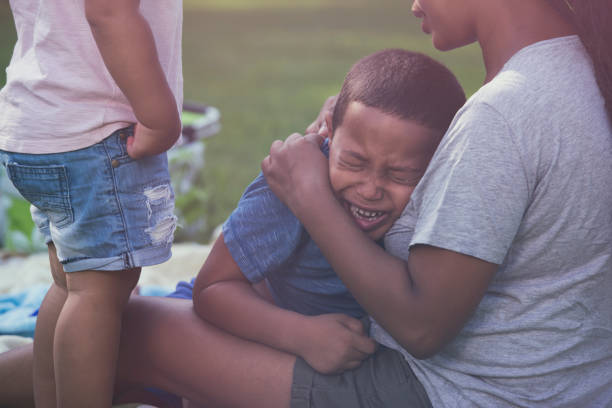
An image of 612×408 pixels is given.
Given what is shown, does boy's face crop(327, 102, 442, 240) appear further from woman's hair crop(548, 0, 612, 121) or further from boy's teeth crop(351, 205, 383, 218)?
woman's hair crop(548, 0, 612, 121)

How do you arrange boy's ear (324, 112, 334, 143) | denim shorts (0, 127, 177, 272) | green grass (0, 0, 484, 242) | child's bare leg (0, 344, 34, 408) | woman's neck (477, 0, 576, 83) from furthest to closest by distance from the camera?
1. green grass (0, 0, 484, 242)
2. child's bare leg (0, 344, 34, 408)
3. boy's ear (324, 112, 334, 143)
4. denim shorts (0, 127, 177, 272)
5. woman's neck (477, 0, 576, 83)

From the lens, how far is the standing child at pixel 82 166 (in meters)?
1.75

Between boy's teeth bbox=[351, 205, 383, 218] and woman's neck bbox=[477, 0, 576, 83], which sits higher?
woman's neck bbox=[477, 0, 576, 83]

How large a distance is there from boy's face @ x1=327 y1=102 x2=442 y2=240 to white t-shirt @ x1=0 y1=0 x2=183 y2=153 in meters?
0.57

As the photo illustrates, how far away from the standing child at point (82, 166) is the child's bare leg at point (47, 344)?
0.15 meters

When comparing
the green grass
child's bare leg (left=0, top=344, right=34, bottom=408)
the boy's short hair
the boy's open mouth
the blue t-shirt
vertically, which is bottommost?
the green grass

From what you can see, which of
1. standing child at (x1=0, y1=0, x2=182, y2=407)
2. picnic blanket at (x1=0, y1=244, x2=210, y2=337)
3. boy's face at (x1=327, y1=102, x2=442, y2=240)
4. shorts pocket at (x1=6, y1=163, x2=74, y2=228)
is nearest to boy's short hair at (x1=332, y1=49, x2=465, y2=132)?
boy's face at (x1=327, y1=102, x2=442, y2=240)

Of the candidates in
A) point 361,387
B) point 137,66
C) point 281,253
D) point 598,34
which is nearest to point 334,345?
point 361,387

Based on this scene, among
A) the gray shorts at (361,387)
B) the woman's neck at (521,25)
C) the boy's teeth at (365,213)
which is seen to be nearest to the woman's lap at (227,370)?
the gray shorts at (361,387)

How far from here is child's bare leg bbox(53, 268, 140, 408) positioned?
175cm

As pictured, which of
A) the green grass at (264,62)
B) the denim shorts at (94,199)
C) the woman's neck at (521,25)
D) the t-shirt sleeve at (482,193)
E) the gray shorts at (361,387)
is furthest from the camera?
the green grass at (264,62)

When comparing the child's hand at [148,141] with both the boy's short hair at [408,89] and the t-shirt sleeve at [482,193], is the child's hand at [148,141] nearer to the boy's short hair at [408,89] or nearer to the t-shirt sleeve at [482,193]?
the boy's short hair at [408,89]

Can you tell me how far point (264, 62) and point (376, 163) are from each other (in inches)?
333

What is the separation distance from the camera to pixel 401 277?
59.6 inches
